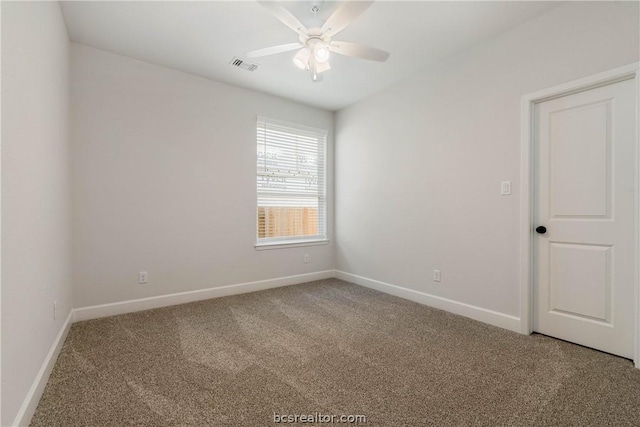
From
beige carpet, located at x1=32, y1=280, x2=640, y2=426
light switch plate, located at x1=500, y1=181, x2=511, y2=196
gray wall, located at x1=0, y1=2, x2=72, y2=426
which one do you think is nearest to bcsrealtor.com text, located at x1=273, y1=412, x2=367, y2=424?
beige carpet, located at x1=32, y1=280, x2=640, y2=426

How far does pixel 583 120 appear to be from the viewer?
2.23 metres

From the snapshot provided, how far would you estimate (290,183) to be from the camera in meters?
4.20

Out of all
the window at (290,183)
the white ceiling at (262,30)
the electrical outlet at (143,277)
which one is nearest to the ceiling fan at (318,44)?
the white ceiling at (262,30)

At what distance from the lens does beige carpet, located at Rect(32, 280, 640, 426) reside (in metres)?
1.50

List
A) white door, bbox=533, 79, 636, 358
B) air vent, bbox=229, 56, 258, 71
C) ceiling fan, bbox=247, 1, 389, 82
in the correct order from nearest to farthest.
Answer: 1. ceiling fan, bbox=247, 1, 389, 82
2. white door, bbox=533, 79, 636, 358
3. air vent, bbox=229, 56, 258, 71

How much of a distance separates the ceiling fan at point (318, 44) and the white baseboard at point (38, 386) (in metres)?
2.49

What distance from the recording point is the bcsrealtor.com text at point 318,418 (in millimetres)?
1449

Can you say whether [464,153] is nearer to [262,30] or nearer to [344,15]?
[344,15]

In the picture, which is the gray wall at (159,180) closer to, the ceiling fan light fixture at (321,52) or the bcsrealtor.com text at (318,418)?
the ceiling fan light fixture at (321,52)

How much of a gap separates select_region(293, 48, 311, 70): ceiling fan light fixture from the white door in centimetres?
199

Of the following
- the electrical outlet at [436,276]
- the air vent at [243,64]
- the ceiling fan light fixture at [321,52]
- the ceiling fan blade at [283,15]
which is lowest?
the electrical outlet at [436,276]

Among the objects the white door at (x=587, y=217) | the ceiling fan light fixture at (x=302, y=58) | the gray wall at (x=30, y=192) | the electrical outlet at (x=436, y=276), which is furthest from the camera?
the electrical outlet at (x=436, y=276)

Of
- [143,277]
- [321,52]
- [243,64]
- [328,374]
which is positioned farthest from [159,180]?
[328,374]

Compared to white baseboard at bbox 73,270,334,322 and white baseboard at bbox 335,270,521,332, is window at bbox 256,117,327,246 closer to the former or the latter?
white baseboard at bbox 73,270,334,322
